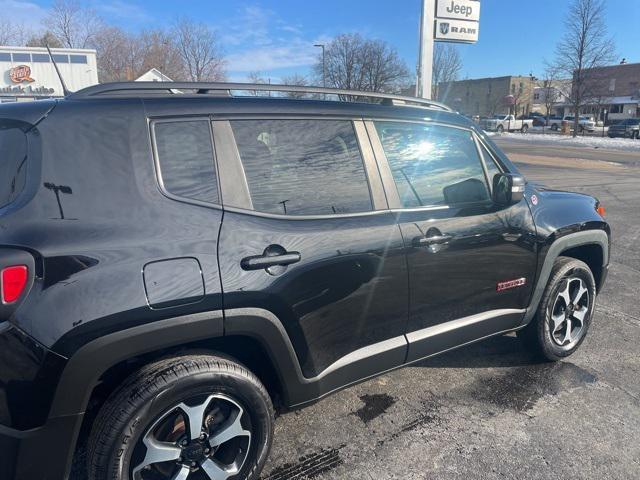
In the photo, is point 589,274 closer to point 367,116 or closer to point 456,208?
point 456,208

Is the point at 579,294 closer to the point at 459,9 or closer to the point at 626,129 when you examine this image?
the point at 459,9

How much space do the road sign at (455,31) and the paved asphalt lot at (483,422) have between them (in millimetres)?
11075

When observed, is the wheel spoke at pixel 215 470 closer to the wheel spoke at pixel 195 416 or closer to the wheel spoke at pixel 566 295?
the wheel spoke at pixel 195 416

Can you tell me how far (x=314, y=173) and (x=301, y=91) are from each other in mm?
450

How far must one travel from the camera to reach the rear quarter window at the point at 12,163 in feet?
5.65

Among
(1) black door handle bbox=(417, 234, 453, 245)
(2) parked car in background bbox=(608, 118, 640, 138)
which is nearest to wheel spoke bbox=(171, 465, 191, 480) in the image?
(1) black door handle bbox=(417, 234, 453, 245)

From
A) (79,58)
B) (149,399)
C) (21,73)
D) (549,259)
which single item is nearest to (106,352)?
(149,399)

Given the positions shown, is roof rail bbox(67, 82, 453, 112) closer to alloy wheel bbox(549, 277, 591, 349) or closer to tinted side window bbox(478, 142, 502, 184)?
tinted side window bbox(478, 142, 502, 184)

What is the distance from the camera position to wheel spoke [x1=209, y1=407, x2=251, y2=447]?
203 cm

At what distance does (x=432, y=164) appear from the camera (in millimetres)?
2734

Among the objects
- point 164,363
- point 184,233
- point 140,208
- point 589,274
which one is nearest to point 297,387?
point 164,363

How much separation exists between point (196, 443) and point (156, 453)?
0.56 ft

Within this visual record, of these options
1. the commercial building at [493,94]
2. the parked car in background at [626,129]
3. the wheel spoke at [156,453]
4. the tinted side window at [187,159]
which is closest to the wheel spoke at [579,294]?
the tinted side window at [187,159]

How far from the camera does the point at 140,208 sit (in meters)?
1.82
